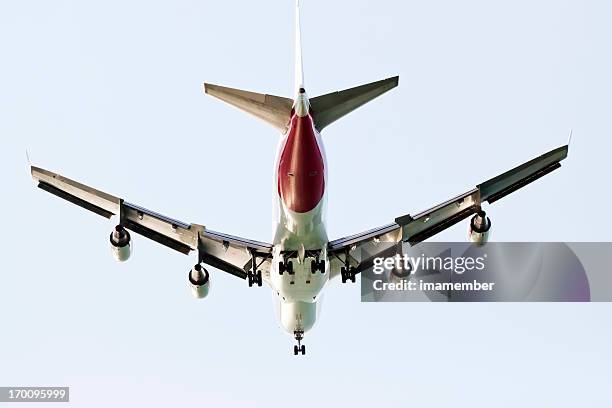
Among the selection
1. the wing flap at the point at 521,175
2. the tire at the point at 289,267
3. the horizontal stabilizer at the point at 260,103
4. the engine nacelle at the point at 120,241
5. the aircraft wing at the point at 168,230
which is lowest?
the tire at the point at 289,267

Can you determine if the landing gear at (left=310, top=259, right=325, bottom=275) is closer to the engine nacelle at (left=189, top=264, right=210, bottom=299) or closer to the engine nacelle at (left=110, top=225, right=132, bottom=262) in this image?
the engine nacelle at (left=189, top=264, right=210, bottom=299)

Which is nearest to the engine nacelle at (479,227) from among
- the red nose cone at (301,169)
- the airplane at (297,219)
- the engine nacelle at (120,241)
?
the airplane at (297,219)

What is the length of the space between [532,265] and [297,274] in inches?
472

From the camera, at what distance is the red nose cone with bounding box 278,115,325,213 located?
4081 cm

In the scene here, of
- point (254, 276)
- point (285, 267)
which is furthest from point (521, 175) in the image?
point (254, 276)

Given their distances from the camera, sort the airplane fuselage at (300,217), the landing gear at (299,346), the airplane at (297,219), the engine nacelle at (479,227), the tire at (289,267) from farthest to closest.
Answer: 1. the landing gear at (299,346)
2. the engine nacelle at (479,227)
3. the tire at (289,267)
4. the airplane at (297,219)
5. the airplane fuselage at (300,217)

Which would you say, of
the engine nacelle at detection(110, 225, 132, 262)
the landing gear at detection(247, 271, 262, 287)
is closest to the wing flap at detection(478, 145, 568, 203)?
the landing gear at detection(247, 271, 262, 287)

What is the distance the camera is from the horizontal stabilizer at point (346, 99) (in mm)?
43906

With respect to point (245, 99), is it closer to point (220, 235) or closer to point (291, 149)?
point (291, 149)

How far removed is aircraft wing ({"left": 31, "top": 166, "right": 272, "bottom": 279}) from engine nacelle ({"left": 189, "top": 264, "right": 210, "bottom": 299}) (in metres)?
0.47

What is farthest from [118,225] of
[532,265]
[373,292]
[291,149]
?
[532,265]

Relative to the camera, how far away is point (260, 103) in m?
43.7

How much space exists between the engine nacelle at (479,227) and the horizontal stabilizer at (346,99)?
6.23 metres

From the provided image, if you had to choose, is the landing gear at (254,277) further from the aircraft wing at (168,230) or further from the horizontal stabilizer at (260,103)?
the horizontal stabilizer at (260,103)
